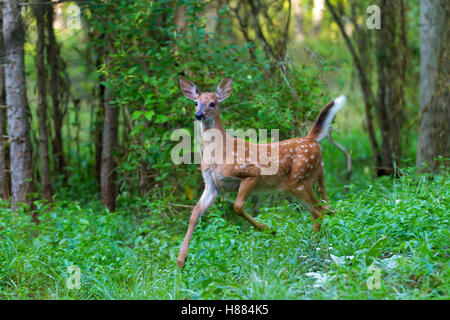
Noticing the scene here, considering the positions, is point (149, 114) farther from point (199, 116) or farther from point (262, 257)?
point (262, 257)

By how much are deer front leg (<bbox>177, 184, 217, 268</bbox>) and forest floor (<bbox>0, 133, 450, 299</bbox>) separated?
153 millimetres

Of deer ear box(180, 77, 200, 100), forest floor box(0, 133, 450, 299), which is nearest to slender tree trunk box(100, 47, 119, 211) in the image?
forest floor box(0, 133, 450, 299)

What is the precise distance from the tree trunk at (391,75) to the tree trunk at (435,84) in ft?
4.00

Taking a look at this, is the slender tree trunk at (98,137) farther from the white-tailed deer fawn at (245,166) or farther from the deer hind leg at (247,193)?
the deer hind leg at (247,193)

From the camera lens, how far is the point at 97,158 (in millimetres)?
9508

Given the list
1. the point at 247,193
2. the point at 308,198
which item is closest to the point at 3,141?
the point at 247,193

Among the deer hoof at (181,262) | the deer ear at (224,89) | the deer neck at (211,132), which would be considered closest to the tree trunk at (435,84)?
the deer ear at (224,89)

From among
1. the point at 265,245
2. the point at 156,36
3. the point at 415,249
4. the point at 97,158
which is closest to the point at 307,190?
the point at 265,245

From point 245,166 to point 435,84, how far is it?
420cm

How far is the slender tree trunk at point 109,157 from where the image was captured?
28.1 feet

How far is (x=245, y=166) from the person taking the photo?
17.5ft

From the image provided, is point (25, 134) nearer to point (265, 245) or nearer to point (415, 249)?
point (265, 245)

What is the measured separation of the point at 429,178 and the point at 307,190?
2040 millimetres

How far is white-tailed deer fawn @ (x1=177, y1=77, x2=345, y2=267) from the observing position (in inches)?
209
